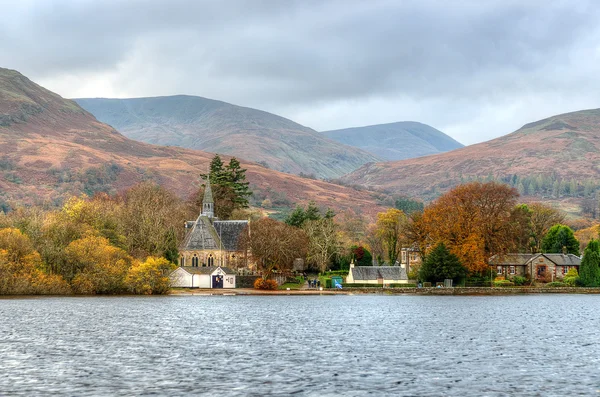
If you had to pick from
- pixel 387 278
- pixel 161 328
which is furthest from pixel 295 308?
pixel 387 278

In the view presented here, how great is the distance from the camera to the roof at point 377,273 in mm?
128250

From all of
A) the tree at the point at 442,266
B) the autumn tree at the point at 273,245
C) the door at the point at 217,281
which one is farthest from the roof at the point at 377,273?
the door at the point at 217,281

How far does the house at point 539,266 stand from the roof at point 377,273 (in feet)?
61.0

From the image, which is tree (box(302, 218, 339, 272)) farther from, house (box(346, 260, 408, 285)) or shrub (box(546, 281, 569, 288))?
shrub (box(546, 281, 569, 288))

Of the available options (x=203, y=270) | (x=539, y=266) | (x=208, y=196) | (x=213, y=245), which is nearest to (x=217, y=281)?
(x=203, y=270)

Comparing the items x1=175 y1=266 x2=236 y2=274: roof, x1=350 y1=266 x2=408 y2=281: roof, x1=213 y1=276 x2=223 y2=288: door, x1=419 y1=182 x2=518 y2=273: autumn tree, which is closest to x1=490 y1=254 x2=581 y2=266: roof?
x1=419 y1=182 x2=518 y2=273: autumn tree

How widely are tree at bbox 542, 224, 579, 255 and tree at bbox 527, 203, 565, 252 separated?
33.5ft

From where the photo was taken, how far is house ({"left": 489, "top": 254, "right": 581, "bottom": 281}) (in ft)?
440

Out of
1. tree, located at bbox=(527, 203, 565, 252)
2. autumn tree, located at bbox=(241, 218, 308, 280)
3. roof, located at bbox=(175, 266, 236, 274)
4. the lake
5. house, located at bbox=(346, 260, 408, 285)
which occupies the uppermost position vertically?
tree, located at bbox=(527, 203, 565, 252)

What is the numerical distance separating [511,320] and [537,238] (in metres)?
97.1

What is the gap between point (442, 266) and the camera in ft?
387

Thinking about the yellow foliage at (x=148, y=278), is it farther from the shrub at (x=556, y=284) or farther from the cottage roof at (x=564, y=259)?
the cottage roof at (x=564, y=259)

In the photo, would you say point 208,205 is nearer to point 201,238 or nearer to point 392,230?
point 201,238

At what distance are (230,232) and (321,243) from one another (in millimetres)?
17636
